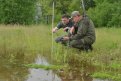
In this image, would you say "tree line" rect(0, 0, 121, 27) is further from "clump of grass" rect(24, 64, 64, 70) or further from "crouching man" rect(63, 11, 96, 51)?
"clump of grass" rect(24, 64, 64, 70)

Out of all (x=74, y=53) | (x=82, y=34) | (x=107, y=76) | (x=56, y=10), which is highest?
(x=82, y=34)

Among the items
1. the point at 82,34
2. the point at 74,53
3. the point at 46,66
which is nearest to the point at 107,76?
the point at 46,66

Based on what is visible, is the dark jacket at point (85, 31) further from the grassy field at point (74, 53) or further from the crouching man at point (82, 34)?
the grassy field at point (74, 53)

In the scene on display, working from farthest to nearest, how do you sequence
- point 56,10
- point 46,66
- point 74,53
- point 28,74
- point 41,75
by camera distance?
1. point 56,10
2. point 74,53
3. point 46,66
4. point 28,74
5. point 41,75

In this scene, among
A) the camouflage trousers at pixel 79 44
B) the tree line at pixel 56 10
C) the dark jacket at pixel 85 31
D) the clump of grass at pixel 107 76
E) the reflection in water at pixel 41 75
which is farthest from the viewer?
the tree line at pixel 56 10

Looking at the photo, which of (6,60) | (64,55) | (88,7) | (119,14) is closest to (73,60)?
(64,55)

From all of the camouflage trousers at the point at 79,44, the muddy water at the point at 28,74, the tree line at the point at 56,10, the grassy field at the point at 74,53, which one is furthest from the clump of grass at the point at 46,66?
the tree line at the point at 56,10

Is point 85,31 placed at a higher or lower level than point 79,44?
higher

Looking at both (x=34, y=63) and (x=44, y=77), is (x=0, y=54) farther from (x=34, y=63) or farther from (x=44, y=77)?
(x=44, y=77)

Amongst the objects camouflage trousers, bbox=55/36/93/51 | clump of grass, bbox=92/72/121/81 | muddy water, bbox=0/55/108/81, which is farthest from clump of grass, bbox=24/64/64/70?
camouflage trousers, bbox=55/36/93/51

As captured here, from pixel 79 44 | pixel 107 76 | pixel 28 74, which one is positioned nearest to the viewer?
pixel 107 76

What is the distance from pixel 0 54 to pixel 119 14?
3231 centimetres

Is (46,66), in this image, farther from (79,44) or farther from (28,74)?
(79,44)

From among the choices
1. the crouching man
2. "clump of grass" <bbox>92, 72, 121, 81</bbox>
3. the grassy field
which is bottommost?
the grassy field
